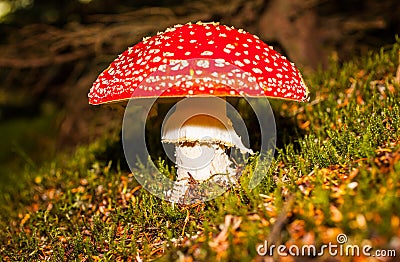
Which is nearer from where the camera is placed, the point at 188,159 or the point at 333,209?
the point at 333,209

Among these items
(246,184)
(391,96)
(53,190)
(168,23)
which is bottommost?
(53,190)

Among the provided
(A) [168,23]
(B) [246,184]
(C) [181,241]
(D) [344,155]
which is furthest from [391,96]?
(A) [168,23]

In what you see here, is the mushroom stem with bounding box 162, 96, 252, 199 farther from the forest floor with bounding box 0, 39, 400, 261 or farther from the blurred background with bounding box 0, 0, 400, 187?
the blurred background with bounding box 0, 0, 400, 187

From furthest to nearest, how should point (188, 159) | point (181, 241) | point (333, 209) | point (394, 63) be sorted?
1. point (394, 63)
2. point (188, 159)
3. point (181, 241)
4. point (333, 209)

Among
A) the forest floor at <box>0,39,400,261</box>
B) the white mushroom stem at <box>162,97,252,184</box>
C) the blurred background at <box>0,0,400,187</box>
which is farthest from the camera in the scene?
the blurred background at <box>0,0,400,187</box>

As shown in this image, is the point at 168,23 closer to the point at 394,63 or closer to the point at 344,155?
the point at 394,63

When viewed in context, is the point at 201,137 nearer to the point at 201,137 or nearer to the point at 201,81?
the point at 201,137

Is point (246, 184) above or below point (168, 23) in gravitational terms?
below

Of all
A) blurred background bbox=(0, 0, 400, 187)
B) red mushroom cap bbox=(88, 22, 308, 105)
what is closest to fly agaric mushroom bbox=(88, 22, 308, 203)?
red mushroom cap bbox=(88, 22, 308, 105)
